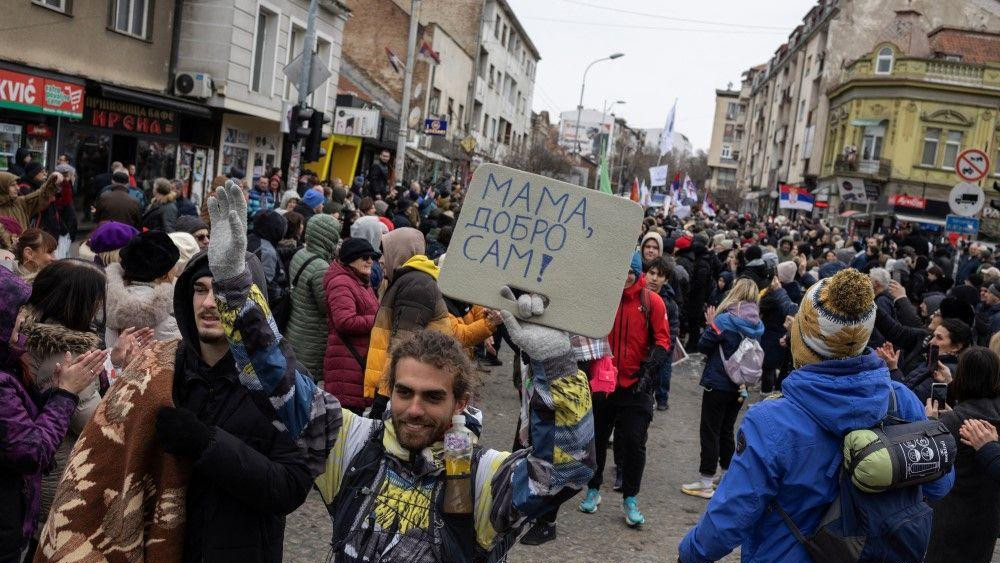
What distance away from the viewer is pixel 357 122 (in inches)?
1070

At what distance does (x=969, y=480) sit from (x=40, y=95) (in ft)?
49.8

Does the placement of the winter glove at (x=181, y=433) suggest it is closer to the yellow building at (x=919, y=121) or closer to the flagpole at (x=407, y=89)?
the flagpole at (x=407, y=89)

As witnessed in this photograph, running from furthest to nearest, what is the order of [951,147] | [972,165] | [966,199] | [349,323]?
[951,147]
[966,199]
[972,165]
[349,323]

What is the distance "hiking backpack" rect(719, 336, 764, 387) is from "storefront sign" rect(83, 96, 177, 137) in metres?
14.4

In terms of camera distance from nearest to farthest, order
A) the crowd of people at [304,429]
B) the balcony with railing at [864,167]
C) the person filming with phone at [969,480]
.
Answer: the crowd of people at [304,429] → the person filming with phone at [969,480] → the balcony with railing at [864,167]

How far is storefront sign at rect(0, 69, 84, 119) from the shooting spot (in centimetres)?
1437

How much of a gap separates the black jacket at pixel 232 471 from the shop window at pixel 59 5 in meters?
15.3

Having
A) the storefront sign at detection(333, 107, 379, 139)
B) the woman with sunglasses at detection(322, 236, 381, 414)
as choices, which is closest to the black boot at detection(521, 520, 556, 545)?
the woman with sunglasses at detection(322, 236, 381, 414)

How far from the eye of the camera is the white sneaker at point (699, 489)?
287 inches

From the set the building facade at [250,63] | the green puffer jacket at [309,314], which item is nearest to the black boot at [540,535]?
the green puffer jacket at [309,314]

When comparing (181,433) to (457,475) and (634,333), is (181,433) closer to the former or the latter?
(457,475)

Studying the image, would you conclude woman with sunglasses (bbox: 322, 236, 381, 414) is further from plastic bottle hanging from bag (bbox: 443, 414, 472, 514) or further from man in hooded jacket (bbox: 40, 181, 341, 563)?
plastic bottle hanging from bag (bbox: 443, 414, 472, 514)

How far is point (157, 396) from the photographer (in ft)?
8.11

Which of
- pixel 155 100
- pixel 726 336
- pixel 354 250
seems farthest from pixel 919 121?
pixel 354 250
